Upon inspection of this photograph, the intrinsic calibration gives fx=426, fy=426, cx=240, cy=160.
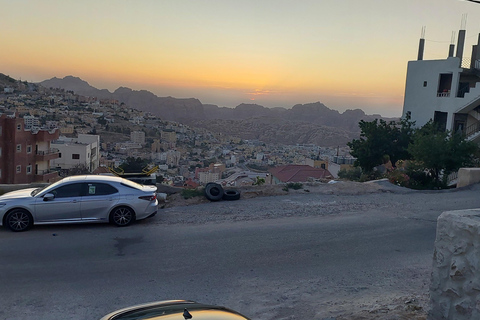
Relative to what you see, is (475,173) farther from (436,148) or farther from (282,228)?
(282,228)

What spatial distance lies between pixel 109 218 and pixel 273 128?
138m

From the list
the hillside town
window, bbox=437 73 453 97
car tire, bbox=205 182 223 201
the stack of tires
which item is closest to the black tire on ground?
the stack of tires

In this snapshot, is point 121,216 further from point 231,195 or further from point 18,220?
point 231,195

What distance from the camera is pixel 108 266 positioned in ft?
27.5

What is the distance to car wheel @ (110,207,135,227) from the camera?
11.0 metres

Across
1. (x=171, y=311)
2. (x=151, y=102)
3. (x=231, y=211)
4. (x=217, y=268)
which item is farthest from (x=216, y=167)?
(x=151, y=102)

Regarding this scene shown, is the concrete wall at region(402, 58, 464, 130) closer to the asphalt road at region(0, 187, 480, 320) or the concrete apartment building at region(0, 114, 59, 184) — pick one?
the asphalt road at region(0, 187, 480, 320)

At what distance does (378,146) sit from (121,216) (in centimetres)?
2559

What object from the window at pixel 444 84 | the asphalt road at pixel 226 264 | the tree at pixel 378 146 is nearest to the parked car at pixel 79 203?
the asphalt road at pixel 226 264

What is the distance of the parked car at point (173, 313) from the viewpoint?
3.68 m

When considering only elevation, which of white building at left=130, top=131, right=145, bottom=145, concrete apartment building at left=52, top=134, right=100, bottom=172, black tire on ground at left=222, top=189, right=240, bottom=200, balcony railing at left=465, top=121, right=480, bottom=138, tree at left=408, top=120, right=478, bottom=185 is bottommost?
concrete apartment building at left=52, top=134, right=100, bottom=172

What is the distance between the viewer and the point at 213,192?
14.5 m

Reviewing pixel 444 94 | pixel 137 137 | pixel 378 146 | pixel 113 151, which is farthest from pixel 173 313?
pixel 137 137

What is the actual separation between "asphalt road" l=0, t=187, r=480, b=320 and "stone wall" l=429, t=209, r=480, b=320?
1474 millimetres
